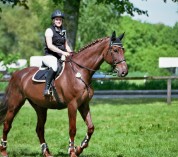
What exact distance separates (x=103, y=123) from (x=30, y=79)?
6.48 meters

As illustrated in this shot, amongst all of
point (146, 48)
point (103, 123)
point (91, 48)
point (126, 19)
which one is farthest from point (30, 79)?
point (126, 19)

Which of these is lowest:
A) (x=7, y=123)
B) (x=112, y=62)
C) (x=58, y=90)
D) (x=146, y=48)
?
(x=146, y=48)

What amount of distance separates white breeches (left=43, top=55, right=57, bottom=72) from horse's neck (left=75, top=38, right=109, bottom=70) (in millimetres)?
454

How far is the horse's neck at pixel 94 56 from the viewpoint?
32.4 feet

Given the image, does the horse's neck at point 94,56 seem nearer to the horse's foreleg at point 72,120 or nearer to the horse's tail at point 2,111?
the horse's foreleg at point 72,120

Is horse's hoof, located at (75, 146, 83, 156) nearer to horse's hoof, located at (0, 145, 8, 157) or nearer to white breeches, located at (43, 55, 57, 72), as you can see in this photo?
white breeches, located at (43, 55, 57, 72)

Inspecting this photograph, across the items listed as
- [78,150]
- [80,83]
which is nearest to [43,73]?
[80,83]

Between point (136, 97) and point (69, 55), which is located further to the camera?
point (136, 97)

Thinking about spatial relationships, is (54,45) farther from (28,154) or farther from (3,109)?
(28,154)

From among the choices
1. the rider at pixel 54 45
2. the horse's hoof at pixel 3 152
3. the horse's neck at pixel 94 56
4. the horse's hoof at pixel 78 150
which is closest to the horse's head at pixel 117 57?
the horse's neck at pixel 94 56

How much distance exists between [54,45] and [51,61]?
35 cm

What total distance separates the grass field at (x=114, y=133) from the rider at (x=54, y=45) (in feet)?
6.48

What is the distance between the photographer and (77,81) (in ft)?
31.8

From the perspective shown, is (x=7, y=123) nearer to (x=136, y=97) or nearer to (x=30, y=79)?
(x=30, y=79)
